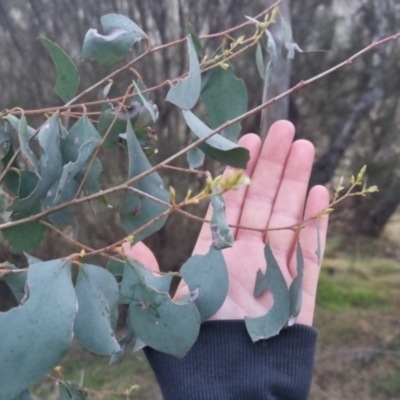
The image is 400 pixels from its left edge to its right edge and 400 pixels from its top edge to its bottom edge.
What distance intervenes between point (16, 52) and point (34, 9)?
0.18 meters

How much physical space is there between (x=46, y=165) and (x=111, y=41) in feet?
0.57

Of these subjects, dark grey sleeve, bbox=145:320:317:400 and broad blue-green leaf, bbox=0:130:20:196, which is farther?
dark grey sleeve, bbox=145:320:317:400

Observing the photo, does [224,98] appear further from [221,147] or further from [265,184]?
[265,184]

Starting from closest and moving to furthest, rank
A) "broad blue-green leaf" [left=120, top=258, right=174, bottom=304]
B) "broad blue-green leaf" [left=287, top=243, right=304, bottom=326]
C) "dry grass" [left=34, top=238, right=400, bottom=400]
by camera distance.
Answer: "broad blue-green leaf" [left=120, top=258, right=174, bottom=304]
"broad blue-green leaf" [left=287, top=243, right=304, bottom=326]
"dry grass" [left=34, top=238, right=400, bottom=400]

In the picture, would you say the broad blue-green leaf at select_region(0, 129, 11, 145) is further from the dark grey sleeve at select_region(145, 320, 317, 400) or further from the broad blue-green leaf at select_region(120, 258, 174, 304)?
the dark grey sleeve at select_region(145, 320, 317, 400)

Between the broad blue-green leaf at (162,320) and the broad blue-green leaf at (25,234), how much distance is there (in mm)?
165

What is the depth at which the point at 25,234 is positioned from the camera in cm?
63

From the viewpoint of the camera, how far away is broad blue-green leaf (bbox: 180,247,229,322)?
0.56 metres

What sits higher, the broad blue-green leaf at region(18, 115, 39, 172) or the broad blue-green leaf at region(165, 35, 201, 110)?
the broad blue-green leaf at region(165, 35, 201, 110)

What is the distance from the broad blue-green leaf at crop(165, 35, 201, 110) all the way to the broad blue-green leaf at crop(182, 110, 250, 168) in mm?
13

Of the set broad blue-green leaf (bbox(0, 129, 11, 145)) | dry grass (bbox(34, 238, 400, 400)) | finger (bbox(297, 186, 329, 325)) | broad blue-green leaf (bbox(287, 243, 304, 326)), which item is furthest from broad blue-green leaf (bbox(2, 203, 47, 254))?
dry grass (bbox(34, 238, 400, 400))

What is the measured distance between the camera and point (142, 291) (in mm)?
513

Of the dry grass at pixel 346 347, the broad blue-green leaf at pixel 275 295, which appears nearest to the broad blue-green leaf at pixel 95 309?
the broad blue-green leaf at pixel 275 295

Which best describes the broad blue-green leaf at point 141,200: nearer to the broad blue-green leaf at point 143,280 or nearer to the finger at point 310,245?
the broad blue-green leaf at point 143,280
